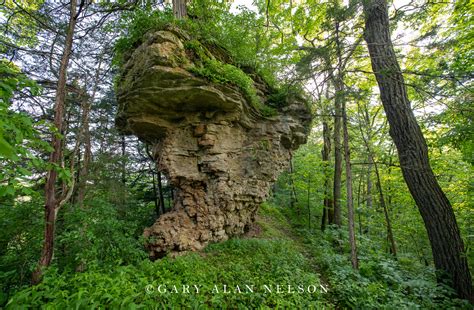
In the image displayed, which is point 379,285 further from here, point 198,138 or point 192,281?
point 198,138

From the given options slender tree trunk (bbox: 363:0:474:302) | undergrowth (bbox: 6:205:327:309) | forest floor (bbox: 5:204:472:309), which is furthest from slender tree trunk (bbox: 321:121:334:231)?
undergrowth (bbox: 6:205:327:309)

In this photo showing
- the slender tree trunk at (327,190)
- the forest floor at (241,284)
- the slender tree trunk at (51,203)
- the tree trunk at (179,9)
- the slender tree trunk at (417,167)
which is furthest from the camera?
the slender tree trunk at (327,190)

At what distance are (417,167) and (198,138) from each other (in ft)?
19.4

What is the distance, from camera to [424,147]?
16.4 ft

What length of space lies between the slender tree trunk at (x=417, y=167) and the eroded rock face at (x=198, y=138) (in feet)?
9.04

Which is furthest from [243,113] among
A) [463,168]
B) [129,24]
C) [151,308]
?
[463,168]

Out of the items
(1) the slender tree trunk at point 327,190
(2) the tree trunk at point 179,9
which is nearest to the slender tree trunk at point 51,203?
(2) the tree trunk at point 179,9

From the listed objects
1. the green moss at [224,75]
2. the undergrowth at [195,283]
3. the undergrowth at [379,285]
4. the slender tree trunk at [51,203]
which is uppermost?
the green moss at [224,75]

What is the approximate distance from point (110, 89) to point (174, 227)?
8.04 m

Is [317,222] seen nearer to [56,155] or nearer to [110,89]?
[56,155]

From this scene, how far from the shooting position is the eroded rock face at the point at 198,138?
4.76m

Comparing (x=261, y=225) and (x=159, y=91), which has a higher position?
(x=159, y=91)

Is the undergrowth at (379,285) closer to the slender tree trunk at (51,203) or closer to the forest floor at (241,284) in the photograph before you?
the forest floor at (241,284)

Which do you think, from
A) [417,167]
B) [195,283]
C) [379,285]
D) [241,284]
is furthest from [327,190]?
[195,283]
